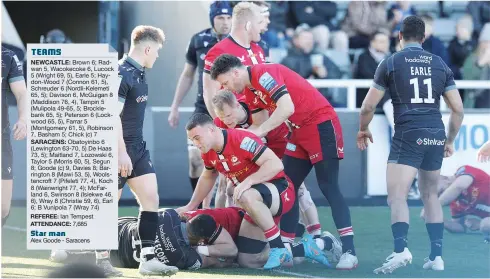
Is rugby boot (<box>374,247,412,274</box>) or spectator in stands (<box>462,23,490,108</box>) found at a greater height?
spectator in stands (<box>462,23,490,108</box>)

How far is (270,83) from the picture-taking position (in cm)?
849

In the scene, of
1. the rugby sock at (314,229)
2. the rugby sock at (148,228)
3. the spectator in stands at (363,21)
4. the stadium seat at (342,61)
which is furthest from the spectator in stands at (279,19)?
the rugby sock at (148,228)

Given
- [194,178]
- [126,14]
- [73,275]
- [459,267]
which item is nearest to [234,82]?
[459,267]

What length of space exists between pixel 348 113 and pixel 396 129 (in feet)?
15.2

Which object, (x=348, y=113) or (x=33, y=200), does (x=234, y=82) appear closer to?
(x=33, y=200)

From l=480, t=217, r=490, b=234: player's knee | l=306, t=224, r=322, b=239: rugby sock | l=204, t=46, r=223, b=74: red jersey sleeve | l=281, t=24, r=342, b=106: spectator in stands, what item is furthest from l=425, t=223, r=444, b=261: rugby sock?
l=281, t=24, r=342, b=106: spectator in stands

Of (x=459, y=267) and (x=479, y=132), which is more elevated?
(x=479, y=132)

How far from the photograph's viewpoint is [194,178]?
11312 mm

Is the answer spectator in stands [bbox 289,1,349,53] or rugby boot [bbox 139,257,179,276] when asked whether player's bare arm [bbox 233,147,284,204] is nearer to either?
rugby boot [bbox 139,257,179,276]

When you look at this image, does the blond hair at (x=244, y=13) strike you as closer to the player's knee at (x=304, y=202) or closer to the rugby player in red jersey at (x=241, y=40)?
the rugby player in red jersey at (x=241, y=40)

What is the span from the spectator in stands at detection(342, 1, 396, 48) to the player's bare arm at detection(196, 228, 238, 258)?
23.3 feet

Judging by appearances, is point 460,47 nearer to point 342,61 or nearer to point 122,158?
point 342,61

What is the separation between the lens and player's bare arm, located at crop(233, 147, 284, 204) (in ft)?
26.8

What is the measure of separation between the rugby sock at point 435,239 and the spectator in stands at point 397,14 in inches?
265
